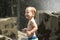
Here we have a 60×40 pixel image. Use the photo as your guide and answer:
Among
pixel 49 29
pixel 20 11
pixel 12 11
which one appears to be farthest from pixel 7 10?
pixel 49 29

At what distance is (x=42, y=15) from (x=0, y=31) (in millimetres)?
1178

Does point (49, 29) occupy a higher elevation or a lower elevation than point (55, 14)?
lower

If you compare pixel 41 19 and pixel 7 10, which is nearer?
pixel 7 10

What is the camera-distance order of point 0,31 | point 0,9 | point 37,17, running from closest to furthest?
point 0,31
point 0,9
point 37,17

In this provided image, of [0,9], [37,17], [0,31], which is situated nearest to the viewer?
[0,31]

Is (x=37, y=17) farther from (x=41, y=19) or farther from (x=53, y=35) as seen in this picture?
(x=53, y=35)

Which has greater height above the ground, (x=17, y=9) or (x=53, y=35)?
(x=17, y=9)

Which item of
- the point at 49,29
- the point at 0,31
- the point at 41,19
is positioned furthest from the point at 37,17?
the point at 0,31

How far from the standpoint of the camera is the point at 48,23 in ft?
15.1

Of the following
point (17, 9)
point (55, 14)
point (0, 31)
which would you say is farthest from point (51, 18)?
point (0, 31)

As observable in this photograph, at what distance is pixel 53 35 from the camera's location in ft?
14.7

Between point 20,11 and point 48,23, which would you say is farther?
point 20,11

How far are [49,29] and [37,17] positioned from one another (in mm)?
404

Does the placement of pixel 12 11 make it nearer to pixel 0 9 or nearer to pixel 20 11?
pixel 0 9
